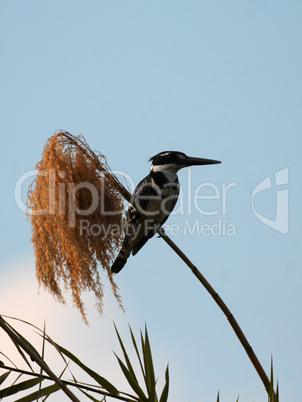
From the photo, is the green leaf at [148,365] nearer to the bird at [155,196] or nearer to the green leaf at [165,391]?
the green leaf at [165,391]

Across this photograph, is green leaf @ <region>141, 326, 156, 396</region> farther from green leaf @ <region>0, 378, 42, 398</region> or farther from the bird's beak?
the bird's beak

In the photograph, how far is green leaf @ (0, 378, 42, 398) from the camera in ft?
6.77

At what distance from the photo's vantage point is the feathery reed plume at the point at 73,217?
2.15 meters

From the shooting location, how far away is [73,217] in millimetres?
2312

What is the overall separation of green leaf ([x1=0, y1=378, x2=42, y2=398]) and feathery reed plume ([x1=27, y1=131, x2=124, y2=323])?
0.29 meters

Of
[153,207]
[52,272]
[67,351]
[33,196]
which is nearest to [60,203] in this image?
[33,196]

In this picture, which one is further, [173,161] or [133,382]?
[173,161]

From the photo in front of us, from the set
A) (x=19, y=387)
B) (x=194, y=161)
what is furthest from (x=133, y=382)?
(x=194, y=161)

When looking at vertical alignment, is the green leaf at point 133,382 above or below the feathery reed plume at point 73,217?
below

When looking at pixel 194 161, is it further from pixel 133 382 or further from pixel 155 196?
pixel 133 382

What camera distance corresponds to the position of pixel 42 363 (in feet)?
5.37

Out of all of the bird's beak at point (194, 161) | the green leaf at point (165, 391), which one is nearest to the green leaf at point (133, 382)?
the green leaf at point (165, 391)

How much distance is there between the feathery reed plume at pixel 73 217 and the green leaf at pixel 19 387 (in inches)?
11.2

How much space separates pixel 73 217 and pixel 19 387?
0.66 metres
